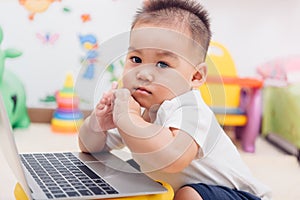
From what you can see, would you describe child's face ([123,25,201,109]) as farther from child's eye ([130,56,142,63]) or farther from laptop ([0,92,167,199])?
laptop ([0,92,167,199])

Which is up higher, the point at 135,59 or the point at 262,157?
the point at 135,59

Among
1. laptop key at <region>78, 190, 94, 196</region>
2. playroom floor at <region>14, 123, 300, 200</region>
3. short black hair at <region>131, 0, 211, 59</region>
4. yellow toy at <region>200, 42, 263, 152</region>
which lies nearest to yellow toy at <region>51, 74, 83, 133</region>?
playroom floor at <region>14, 123, 300, 200</region>

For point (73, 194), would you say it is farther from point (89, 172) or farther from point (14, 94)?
point (14, 94)

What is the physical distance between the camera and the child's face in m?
0.63

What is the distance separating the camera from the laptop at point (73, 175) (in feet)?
1.69

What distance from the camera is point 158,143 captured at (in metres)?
0.58

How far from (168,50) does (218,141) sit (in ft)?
→ 0.57

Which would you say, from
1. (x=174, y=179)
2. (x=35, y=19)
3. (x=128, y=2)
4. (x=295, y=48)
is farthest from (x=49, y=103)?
(x=174, y=179)

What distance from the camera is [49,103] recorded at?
216 centimetres

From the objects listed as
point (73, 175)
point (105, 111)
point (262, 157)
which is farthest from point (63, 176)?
point (262, 157)

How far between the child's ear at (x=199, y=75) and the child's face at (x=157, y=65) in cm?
2

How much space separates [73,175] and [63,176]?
15 millimetres

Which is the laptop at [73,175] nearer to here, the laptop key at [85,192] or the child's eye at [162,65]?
the laptop key at [85,192]

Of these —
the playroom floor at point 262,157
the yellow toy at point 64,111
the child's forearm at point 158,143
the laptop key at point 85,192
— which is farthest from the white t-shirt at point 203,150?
the yellow toy at point 64,111
